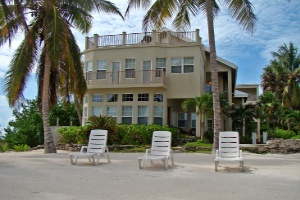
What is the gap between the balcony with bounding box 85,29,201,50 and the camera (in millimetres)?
22672

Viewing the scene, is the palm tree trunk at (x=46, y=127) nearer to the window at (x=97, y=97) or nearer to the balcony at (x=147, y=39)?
the window at (x=97, y=97)

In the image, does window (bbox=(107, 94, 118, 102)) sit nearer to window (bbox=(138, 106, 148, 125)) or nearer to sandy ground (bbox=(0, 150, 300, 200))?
window (bbox=(138, 106, 148, 125))

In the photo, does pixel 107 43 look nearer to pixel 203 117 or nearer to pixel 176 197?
pixel 203 117

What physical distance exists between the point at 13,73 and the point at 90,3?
542cm

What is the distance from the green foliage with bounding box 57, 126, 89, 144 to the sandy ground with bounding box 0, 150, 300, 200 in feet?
27.1

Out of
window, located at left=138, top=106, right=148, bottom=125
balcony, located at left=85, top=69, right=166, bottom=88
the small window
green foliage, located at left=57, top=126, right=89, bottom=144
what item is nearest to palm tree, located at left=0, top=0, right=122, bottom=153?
green foliage, located at left=57, top=126, right=89, bottom=144

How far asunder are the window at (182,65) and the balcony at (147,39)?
1176 millimetres

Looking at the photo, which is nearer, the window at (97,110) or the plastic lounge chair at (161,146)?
the plastic lounge chair at (161,146)

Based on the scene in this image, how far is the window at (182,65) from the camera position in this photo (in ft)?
73.7

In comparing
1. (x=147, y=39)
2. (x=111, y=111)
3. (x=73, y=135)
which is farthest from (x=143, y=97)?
(x=73, y=135)

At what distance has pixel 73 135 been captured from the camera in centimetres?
1952

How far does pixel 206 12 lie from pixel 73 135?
1066 cm

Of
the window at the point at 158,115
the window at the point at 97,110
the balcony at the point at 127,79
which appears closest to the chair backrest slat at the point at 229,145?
the balcony at the point at 127,79

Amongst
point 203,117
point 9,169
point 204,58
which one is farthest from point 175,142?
point 9,169
